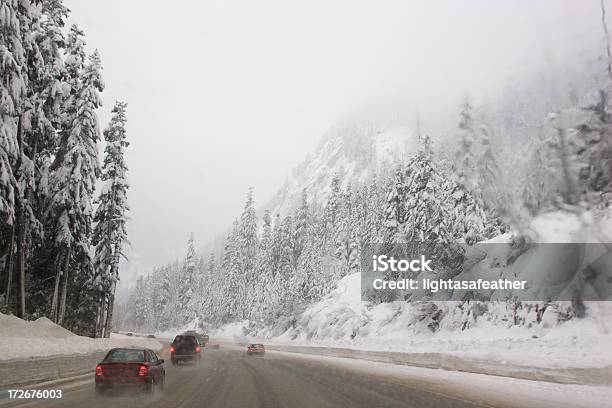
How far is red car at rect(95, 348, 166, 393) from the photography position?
1235 cm

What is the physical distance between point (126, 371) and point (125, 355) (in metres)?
0.85

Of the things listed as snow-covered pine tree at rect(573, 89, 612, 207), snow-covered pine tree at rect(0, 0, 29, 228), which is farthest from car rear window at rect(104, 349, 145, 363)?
snow-covered pine tree at rect(573, 89, 612, 207)

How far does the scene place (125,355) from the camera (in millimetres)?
13289

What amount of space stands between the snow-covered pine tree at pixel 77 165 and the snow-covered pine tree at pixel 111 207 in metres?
6.74

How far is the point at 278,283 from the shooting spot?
271 ft

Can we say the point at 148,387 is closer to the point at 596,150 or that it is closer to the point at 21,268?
the point at 596,150

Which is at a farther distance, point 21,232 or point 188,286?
point 188,286

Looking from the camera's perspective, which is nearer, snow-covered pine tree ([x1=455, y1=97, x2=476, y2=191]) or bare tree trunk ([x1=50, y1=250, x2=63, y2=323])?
snow-covered pine tree ([x1=455, y1=97, x2=476, y2=191])

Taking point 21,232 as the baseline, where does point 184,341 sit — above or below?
below

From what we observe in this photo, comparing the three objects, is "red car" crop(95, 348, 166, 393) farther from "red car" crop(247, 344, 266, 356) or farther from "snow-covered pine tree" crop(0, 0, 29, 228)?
"red car" crop(247, 344, 266, 356)

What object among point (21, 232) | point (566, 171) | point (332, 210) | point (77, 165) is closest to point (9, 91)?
point (21, 232)

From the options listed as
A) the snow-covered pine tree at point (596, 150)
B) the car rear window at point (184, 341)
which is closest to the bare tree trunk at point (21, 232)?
the car rear window at point (184, 341)

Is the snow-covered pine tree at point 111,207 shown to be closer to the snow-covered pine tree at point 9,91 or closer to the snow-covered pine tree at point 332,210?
the snow-covered pine tree at point 9,91

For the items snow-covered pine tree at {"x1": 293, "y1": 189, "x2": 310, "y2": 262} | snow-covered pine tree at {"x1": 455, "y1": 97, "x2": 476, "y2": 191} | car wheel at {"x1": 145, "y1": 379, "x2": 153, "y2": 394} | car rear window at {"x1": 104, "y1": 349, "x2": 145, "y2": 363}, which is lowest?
car wheel at {"x1": 145, "y1": 379, "x2": 153, "y2": 394}
